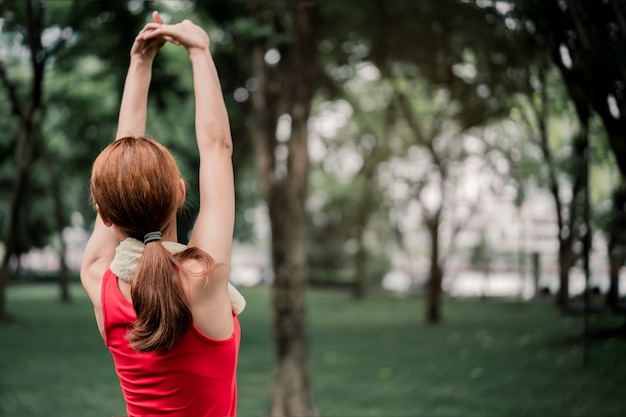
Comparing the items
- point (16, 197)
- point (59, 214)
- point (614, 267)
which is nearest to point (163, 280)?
point (614, 267)

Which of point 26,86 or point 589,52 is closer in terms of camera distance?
point 589,52

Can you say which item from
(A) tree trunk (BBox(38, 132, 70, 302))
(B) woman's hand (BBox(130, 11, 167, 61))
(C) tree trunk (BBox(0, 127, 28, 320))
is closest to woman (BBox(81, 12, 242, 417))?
(B) woman's hand (BBox(130, 11, 167, 61))

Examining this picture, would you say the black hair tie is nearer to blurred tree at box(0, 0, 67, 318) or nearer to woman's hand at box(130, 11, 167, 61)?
woman's hand at box(130, 11, 167, 61)

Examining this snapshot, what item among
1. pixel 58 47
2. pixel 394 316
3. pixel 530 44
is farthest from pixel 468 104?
pixel 530 44

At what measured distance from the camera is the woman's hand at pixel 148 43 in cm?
169

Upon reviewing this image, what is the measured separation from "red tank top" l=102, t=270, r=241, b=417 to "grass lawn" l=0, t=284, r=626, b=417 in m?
2.86

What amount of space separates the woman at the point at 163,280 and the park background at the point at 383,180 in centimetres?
21

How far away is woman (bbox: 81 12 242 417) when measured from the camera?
52.2 inches

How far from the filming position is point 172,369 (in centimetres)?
138

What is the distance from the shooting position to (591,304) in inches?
164

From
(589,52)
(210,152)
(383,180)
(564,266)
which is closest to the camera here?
(210,152)

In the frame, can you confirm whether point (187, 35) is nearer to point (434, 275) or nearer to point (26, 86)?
point (434, 275)

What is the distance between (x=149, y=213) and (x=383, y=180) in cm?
2163

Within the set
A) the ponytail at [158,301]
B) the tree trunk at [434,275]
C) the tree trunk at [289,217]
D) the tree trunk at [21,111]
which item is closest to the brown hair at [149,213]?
the ponytail at [158,301]
